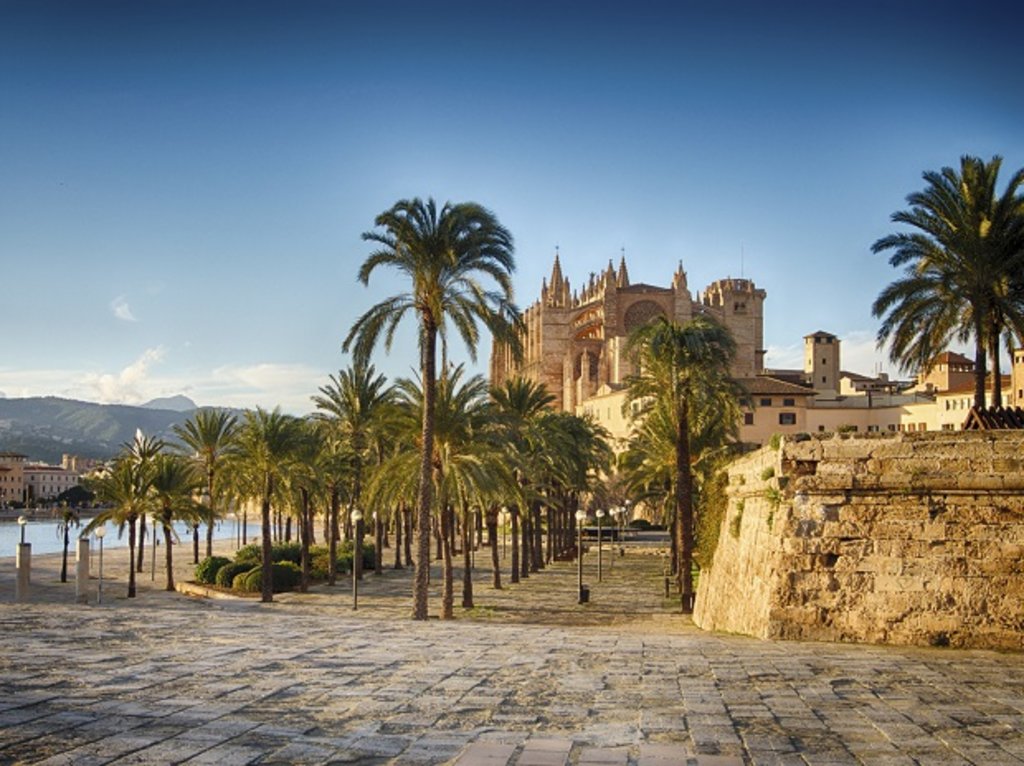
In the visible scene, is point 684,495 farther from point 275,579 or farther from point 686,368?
point 275,579

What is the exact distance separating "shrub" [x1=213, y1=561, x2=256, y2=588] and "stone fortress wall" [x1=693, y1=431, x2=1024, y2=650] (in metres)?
25.5

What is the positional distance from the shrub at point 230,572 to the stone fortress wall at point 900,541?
1003 inches

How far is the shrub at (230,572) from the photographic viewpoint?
118 ft

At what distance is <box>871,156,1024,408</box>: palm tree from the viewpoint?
22.2 m

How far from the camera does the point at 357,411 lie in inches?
1699

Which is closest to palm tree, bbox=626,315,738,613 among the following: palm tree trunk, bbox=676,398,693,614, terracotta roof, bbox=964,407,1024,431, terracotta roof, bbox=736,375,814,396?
palm tree trunk, bbox=676,398,693,614

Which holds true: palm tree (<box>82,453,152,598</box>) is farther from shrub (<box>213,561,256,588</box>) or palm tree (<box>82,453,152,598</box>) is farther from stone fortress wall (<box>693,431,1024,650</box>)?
stone fortress wall (<box>693,431,1024,650</box>)

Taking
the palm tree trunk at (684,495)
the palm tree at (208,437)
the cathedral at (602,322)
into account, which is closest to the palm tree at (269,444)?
the palm tree at (208,437)

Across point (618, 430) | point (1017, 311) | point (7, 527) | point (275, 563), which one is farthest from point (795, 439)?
point (7, 527)

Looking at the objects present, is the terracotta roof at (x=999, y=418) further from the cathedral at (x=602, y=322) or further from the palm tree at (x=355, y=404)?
the cathedral at (x=602, y=322)

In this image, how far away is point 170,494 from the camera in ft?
121

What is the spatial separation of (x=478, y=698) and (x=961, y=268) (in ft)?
60.1

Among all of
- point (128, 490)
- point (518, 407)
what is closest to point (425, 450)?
point (128, 490)

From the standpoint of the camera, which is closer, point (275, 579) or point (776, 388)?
point (275, 579)
